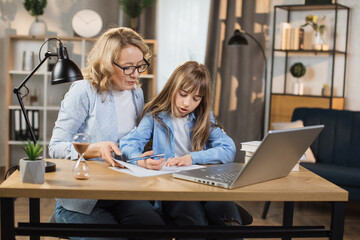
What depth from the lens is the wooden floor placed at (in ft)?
11.1

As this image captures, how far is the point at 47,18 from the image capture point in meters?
5.21

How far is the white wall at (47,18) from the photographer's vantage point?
5.12 m

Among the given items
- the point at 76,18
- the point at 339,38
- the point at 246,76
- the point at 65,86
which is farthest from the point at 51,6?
the point at 339,38

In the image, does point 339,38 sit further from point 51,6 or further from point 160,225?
point 160,225

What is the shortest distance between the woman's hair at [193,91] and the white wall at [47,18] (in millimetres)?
3247

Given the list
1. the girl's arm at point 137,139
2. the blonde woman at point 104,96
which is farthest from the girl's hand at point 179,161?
the blonde woman at point 104,96

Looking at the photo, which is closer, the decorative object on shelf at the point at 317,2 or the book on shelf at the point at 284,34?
the decorative object on shelf at the point at 317,2

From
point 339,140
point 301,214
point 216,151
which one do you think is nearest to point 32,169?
point 216,151

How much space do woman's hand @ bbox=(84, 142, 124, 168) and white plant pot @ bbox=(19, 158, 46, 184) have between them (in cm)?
34

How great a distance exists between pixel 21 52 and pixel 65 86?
612mm

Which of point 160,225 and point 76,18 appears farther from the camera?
point 76,18

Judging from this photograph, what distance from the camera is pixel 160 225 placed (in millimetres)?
1618

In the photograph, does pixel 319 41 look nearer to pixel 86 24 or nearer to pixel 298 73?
pixel 298 73

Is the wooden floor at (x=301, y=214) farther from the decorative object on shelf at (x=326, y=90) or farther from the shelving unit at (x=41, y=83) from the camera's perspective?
the shelving unit at (x=41, y=83)
